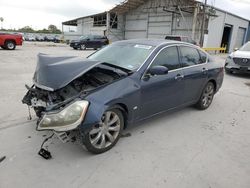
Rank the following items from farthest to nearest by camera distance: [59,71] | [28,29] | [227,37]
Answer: [28,29]
[227,37]
[59,71]

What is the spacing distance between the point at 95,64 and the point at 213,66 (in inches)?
124

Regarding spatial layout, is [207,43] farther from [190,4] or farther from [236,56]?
[236,56]

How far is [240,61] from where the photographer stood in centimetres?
1007

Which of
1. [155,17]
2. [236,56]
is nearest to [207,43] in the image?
[155,17]

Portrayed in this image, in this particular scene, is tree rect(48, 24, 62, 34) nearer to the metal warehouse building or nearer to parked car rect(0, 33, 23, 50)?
the metal warehouse building

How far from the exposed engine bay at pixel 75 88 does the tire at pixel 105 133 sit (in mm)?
477

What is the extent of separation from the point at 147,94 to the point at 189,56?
1.61m

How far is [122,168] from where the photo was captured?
9.83 ft

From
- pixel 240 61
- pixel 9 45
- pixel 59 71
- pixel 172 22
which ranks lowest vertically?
pixel 9 45

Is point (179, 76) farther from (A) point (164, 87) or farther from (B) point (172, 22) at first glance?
(B) point (172, 22)

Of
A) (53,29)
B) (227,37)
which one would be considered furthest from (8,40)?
(53,29)

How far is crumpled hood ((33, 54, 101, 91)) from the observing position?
3.22m

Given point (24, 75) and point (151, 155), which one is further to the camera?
point (24, 75)

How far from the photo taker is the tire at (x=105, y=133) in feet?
10.4
